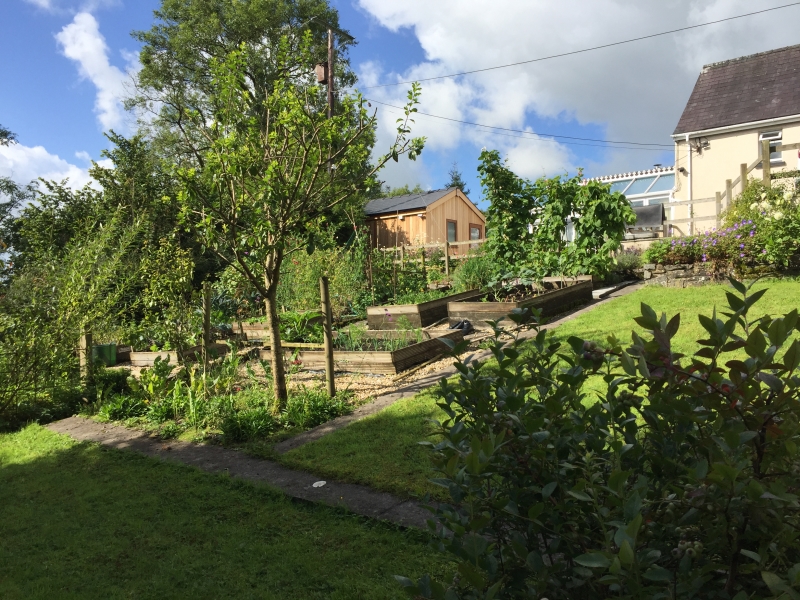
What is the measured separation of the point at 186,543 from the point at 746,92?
899 inches

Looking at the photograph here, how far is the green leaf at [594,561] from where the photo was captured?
98 centimetres

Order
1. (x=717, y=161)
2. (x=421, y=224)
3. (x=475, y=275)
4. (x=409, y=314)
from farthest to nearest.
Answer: (x=421, y=224)
(x=717, y=161)
(x=475, y=275)
(x=409, y=314)

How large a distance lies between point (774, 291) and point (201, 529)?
8.76 m

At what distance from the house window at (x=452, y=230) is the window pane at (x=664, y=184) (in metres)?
9.30

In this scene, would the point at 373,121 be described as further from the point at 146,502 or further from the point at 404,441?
the point at 146,502

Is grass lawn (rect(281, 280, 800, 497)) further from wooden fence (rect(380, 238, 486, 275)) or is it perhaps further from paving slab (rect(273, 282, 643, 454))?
wooden fence (rect(380, 238, 486, 275))

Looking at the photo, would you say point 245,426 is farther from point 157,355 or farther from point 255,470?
point 157,355

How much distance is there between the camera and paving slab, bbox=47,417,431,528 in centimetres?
339

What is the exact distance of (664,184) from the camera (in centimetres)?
2420

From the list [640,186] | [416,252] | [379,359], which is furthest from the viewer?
[640,186]

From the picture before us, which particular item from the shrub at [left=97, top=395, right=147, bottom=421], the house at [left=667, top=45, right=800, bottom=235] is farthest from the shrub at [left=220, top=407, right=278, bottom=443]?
the house at [left=667, top=45, right=800, bottom=235]

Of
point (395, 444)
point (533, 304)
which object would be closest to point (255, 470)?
point (395, 444)

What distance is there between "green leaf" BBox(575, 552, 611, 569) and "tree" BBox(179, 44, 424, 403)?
14.3ft

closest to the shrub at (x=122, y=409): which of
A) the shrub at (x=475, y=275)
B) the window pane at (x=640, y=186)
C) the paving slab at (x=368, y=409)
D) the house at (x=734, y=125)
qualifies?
the paving slab at (x=368, y=409)
